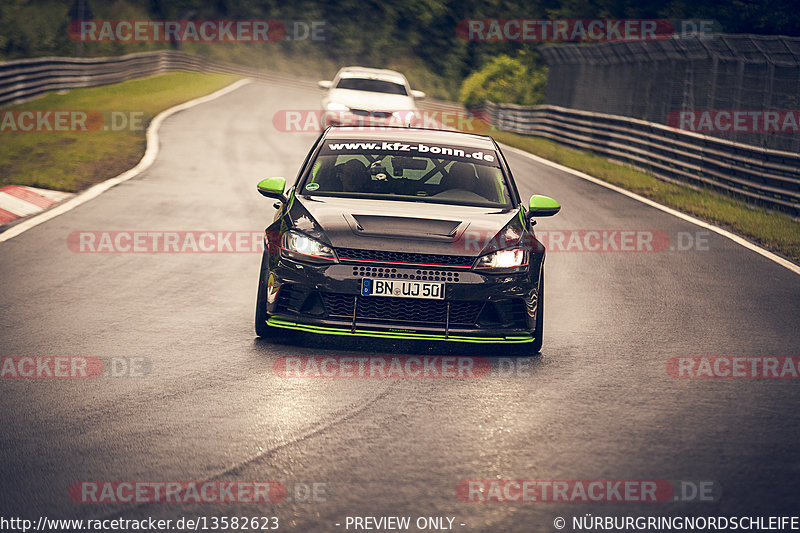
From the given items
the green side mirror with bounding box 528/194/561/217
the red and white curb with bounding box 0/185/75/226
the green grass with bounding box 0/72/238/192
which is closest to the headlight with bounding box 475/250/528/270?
the green side mirror with bounding box 528/194/561/217

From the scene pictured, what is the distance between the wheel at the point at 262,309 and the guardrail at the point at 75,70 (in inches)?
791

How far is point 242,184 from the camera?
1733 cm

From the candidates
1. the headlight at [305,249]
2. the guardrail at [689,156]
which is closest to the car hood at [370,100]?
the guardrail at [689,156]

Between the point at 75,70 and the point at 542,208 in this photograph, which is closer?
the point at 542,208

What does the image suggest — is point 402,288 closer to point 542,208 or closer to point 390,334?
point 390,334

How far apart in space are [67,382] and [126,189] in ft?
32.3

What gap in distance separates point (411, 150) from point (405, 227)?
1.52m

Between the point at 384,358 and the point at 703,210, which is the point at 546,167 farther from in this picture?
the point at 384,358

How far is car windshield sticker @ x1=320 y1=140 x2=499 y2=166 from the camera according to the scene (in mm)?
8547

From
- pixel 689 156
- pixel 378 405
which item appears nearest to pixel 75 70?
pixel 689 156

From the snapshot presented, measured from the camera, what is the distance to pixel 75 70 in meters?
34.1

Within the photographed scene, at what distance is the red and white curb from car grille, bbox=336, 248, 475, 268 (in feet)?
22.9

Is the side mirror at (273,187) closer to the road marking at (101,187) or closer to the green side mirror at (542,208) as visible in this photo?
the green side mirror at (542,208)

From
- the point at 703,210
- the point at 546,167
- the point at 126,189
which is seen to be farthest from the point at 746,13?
the point at 126,189
